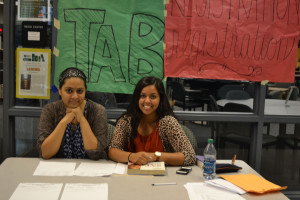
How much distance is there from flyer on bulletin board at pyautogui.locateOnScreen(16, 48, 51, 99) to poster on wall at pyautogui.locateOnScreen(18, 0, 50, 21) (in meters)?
0.28

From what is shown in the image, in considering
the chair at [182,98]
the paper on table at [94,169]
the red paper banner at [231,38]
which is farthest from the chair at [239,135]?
the paper on table at [94,169]

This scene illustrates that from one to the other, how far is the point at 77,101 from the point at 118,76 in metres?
0.65

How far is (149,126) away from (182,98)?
79 cm

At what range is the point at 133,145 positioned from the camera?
2.22m

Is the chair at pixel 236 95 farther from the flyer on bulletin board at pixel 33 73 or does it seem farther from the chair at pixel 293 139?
the flyer on bulletin board at pixel 33 73

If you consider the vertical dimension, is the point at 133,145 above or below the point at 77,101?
below

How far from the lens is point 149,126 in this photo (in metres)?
2.27

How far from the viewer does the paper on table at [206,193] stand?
1.46m

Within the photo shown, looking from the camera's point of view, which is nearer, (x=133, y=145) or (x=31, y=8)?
(x=133, y=145)

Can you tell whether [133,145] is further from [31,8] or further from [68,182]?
[31,8]

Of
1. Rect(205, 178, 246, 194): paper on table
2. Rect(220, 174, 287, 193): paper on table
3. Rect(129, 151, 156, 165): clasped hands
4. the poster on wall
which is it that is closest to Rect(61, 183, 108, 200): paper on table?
Rect(129, 151, 156, 165): clasped hands

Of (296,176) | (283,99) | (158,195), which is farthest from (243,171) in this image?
(283,99)

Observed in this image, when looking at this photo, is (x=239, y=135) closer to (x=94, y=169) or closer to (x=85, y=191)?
(x=94, y=169)

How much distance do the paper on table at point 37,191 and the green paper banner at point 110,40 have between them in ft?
4.24
